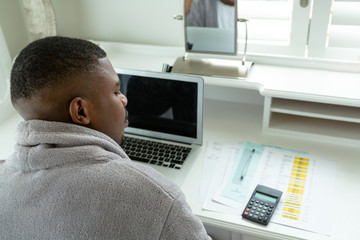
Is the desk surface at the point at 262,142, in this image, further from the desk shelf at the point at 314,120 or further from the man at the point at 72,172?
the man at the point at 72,172

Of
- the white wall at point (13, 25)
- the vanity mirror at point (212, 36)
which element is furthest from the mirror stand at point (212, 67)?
the white wall at point (13, 25)

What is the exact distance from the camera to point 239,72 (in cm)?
139

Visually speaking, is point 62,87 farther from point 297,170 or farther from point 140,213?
point 297,170

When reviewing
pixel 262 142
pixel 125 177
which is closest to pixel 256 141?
pixel 262 142

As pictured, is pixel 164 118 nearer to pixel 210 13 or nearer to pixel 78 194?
pixel 210 13

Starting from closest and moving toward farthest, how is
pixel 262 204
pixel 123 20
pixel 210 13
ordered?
pixel 262 204 < pixel 210 13 < pixel 123 20

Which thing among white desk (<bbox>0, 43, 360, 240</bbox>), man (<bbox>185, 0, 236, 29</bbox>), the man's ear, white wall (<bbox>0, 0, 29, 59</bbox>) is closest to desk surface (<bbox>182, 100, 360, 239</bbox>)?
white desk (<bbox>0, 43, 360, 240</bbox>)

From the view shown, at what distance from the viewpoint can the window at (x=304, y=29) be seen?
1344 mm

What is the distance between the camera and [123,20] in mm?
1722

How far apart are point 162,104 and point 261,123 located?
0.42m

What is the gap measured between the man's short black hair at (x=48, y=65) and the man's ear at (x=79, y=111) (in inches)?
1.6

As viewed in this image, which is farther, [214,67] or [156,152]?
[214,67]

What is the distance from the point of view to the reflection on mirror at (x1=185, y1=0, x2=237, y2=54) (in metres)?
1.31

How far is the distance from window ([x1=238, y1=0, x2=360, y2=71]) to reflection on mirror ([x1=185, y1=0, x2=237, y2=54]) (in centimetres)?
20
